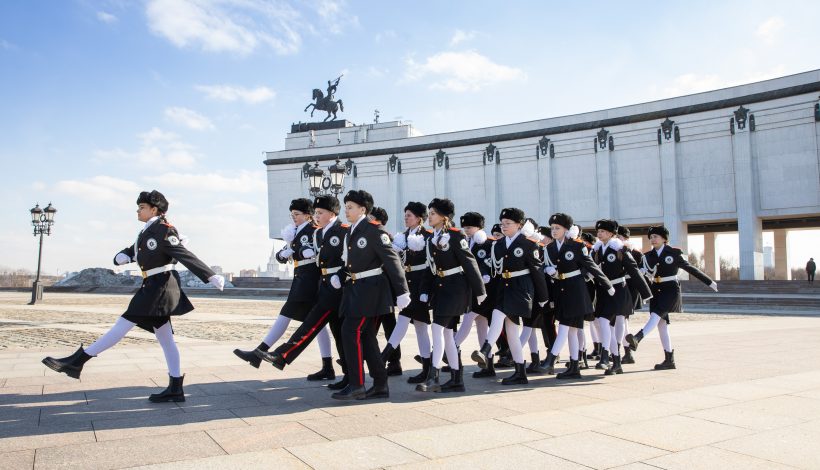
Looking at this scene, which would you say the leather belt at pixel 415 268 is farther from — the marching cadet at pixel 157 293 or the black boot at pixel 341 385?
the marching cadet at pixel 157 293

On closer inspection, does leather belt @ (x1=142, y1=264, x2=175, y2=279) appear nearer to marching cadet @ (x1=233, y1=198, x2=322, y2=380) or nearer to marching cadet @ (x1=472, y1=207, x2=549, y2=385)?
marching cadet @ (x1=233, y1=198, x2=322, y2=380)

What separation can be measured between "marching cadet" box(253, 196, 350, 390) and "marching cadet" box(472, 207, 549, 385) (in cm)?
185

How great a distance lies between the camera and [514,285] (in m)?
7.73

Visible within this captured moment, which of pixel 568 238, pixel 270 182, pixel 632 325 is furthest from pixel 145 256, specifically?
pixel 270 182

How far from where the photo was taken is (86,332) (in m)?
13.4

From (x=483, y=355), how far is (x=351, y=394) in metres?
1.94

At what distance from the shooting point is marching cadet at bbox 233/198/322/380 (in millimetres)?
7184

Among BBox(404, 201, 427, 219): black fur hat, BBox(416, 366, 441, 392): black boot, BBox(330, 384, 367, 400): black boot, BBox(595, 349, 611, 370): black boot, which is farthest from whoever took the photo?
BBox(595, 349, 611, 370): black boot

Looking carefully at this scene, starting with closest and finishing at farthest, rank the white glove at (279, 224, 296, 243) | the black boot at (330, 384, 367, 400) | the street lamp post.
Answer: the black boot at (330, 384, 367, 400) → the white glove at (279, 224, 296, 243) → the street lamp post

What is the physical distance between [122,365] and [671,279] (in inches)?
316

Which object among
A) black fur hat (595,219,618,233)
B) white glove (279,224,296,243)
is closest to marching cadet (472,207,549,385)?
black fur hat (595,219,618,233)

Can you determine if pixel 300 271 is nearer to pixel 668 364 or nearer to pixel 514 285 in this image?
pixel 514 285

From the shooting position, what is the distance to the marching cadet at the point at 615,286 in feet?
29.6

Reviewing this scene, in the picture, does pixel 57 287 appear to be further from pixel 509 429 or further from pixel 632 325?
pixel 509 429
